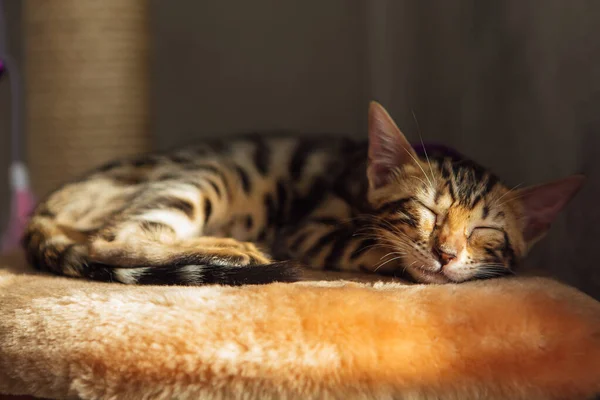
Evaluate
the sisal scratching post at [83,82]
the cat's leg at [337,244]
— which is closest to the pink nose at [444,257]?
the cat's leg at [337,244]

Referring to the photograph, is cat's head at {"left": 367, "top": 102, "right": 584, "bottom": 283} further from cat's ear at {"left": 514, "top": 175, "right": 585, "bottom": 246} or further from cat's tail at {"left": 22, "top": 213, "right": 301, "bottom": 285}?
cat's tail at {"left": 22, "top": 213, "right": 301, "bottom": 285}

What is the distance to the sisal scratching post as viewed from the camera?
1915 millimetres

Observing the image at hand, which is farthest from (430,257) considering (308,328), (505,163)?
(505,163)

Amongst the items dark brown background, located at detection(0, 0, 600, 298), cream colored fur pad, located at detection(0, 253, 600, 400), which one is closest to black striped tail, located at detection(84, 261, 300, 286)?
cream colored fur pad, located at detection(0, 253, 600, 400)

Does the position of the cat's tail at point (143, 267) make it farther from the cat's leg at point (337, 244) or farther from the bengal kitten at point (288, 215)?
the cat's leg at point (337, 244)

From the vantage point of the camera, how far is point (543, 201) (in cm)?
128

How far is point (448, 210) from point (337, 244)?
285 mm

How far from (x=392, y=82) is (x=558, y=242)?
0.90 m

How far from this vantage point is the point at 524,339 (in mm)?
904

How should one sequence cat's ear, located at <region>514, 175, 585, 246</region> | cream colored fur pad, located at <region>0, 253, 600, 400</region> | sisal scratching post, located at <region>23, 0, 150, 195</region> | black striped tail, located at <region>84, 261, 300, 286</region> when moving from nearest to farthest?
cream colored fur pad, located at <region>0, 253, 600, 400</region>
black striped tail, located at <region>84, 261, 300, 286</region>
cat's ear, located at <region>514, 175, 585, 246</region>
sisal scratching post, located at <region>23, 0, 150, 195</region>

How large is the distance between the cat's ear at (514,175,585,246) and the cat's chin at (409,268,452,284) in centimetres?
25

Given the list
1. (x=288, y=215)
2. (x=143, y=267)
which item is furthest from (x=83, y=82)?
(x=143, y=267)

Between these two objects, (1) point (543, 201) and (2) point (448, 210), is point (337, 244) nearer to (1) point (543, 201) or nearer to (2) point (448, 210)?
(2) point (448, 210)

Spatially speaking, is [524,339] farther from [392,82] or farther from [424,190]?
[392,82]
